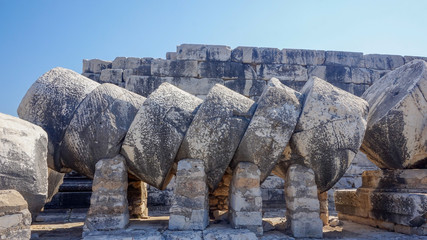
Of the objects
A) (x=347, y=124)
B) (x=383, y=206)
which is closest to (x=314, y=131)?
(x=347, y=124)

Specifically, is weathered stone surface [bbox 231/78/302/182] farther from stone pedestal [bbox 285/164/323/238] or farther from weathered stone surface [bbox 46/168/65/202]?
weathered stone surface [bbox 46/168/65/202]

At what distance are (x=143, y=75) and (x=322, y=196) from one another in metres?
4.74

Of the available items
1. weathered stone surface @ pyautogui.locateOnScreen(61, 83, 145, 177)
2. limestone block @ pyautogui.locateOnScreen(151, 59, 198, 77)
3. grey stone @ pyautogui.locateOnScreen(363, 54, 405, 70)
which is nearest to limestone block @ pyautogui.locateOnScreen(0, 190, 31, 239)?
weathered stone surface @ pyautogui.locateOnScreen(61, 83, 145, 177)

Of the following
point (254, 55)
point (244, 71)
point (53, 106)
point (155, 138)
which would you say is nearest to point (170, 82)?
point (244, 71)

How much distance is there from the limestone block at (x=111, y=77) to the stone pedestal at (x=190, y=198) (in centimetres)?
471

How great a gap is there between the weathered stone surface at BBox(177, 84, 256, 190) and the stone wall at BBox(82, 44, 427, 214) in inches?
159

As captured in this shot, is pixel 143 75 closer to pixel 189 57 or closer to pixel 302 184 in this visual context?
pixel 189 57

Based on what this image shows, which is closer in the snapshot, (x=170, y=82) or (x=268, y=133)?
(x=268, y=133)

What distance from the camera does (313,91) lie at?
3.42 m

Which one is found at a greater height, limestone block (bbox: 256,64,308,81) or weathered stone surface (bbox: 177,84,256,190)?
limestone block (bbox: 256,64,308,81)

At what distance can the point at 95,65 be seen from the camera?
754cm

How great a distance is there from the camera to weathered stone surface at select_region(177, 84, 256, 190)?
3191 mm

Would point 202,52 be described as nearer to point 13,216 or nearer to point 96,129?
point 96,129

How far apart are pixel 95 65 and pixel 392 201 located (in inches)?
261
